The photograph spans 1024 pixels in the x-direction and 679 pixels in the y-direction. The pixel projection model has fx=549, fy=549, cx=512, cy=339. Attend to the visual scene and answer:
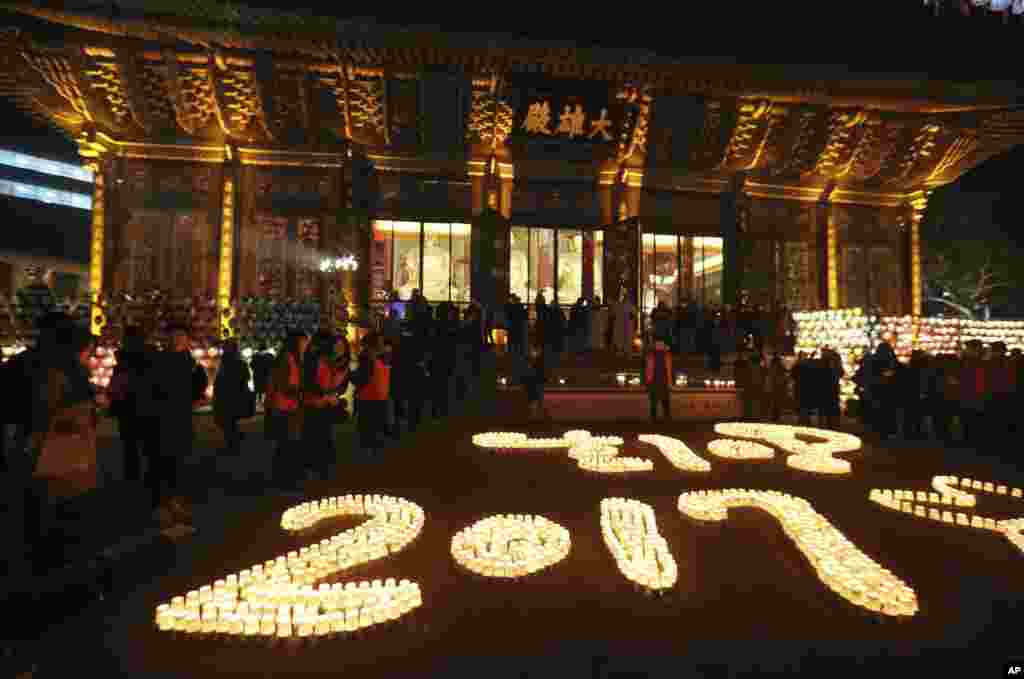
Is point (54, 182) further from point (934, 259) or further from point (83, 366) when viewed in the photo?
point (934, 259)

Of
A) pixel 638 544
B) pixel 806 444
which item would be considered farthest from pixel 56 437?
pixel 806 444

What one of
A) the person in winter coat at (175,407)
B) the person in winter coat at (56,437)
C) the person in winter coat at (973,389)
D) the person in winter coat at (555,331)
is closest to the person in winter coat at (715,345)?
the person in winter coat at (555,331)

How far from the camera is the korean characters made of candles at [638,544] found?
3461 mm

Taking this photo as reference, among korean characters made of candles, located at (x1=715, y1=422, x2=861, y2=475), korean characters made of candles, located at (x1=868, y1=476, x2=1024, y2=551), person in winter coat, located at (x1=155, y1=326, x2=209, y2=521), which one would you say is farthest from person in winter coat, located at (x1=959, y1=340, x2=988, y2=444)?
person in winter coat, located at (x1=155, y1=326, x2=209, y2=521)

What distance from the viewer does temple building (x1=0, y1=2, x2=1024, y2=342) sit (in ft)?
38.1

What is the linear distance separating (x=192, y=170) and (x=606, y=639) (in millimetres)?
14086

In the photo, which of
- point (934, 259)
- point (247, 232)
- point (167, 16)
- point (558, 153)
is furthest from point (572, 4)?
point (934, 259)

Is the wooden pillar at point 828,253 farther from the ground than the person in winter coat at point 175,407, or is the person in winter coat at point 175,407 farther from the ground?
the wooden pillar at point 828,253

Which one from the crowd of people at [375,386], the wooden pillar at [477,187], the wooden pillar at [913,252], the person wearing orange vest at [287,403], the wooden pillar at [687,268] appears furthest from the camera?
the wooden pillar at [913,252]

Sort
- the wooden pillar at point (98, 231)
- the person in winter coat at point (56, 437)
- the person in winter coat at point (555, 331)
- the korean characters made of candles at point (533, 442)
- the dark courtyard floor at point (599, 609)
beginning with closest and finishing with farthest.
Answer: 1. the dark courtyard floor at point (599, 609)
2. the person in winter coat at point (56, 437)
3. the korean characters made of candles at point (533, 442)
4. the person in winter coat at point (555, 331)
5. the wooden pillar at point (98, 231)

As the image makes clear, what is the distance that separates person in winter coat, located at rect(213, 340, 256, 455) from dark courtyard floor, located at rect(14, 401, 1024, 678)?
207cm

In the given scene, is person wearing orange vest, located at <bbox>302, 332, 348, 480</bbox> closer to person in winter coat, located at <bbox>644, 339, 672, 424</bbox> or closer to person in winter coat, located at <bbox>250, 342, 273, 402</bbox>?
person in winter coat, located at <bbox>250, 342, 273, 402</bbox>

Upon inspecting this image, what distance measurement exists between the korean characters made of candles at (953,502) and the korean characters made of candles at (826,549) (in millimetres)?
1103

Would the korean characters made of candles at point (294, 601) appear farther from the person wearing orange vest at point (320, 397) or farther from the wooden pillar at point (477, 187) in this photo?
the wooden pillar at point (477, 187)
